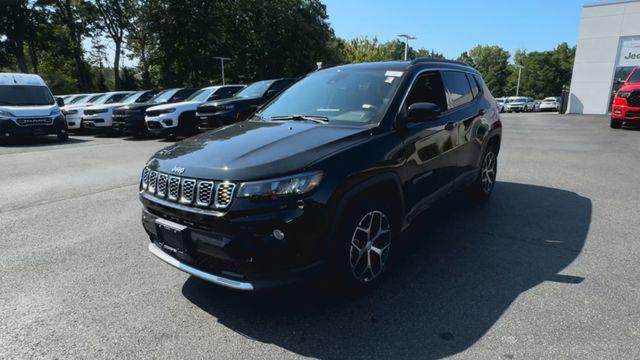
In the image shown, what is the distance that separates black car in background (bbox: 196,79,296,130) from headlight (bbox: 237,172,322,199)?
9.03 metres

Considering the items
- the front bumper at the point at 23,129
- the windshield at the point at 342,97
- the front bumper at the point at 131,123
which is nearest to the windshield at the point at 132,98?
the front bumper at the point at 131,123

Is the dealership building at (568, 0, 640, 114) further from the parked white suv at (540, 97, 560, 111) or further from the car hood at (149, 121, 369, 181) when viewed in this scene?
the car hood at (149, 121, 369, 181)

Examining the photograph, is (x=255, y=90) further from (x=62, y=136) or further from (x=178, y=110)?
(x=62, y=136)

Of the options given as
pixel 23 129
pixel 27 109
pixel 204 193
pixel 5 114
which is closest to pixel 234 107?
pixel 27 109

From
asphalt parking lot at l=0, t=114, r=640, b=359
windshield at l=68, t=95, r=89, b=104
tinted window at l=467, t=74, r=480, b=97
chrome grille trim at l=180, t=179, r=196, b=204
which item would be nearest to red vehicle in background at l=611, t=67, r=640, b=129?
asphalt parking lot at l=0, t=114, r=640, b=359

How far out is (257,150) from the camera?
2773 mm

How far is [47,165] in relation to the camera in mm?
9195

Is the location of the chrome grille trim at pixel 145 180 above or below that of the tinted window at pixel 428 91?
below

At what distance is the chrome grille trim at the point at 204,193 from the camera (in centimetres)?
252

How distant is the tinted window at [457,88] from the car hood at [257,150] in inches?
70.2

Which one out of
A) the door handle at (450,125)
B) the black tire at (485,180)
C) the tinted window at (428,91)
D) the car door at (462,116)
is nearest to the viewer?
the tinted window at (428,91)

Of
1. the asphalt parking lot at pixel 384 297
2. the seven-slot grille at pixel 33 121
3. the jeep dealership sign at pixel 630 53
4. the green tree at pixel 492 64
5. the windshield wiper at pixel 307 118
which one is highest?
the green tree at pixel 492 64

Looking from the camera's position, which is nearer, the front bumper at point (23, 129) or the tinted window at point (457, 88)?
the tinted window at point (457, 88)

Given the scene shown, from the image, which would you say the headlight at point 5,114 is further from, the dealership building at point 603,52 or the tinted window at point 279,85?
the dealership building at point 603,52
